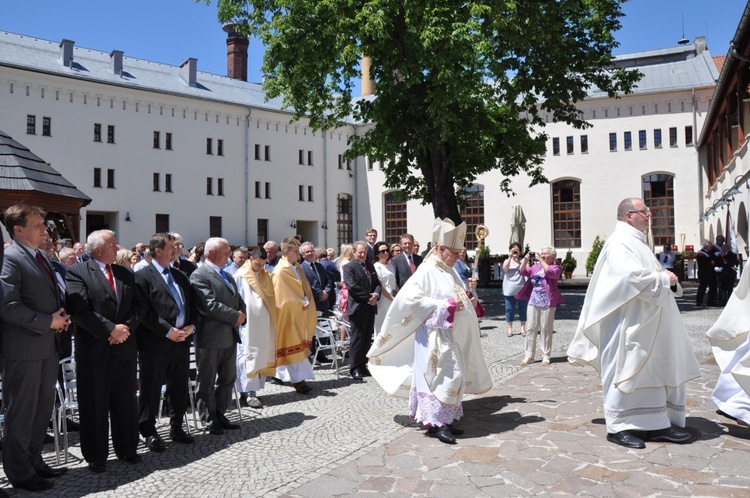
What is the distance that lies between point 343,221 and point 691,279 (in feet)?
71.9

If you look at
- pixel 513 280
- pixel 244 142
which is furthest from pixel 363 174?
pixel 513 280

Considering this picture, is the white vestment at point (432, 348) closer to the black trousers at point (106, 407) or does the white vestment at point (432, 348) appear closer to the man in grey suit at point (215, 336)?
the man in grey suit at point (215, 336)

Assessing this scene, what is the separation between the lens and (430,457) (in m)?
5.66

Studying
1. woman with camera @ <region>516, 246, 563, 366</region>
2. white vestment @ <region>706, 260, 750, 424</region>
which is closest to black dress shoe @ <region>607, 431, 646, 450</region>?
white vestment @ <region>706, 260, 750, 424</region>

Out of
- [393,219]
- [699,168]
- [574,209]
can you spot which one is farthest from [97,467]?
[393,219]

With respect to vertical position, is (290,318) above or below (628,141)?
below

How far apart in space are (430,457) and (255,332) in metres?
3.19

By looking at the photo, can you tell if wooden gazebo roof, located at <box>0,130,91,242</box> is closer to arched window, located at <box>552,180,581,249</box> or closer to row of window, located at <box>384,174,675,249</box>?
row of window, located at <box>384,174,675,249</box>

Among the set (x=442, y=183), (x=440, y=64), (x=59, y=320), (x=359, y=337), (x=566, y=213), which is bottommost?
(x=359, y=337)

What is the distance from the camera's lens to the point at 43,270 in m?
5.17

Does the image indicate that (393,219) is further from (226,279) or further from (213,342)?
(213,342)

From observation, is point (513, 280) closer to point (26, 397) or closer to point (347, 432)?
point (347, 432)

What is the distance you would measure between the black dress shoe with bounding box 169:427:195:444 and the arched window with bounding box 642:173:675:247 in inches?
1350

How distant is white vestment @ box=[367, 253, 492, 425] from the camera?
20.4 ft
